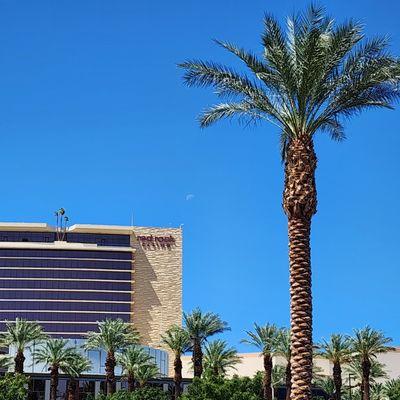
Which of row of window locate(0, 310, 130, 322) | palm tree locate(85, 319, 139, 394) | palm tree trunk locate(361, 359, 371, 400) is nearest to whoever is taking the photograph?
palm tree trunk locate(361, 359, 371, 400)

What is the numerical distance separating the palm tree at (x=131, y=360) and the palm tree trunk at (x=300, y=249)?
6104 cm

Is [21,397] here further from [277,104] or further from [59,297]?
[59,297]

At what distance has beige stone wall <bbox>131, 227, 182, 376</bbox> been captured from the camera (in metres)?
178

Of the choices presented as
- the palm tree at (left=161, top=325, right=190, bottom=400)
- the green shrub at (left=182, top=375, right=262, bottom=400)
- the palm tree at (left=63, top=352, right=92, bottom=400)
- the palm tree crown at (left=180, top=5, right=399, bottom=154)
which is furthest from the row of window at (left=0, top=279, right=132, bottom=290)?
the palm tree crown at (left=180, top=5, right=399, bottom=154)

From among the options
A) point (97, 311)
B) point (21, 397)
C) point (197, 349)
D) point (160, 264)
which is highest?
point (160, 264)

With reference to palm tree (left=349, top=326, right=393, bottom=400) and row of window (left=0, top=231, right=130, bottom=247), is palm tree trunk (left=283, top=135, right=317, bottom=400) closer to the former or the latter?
palm tree (left=349, top=326, right=393, bottom=400)

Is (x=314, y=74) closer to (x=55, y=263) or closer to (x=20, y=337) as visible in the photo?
(x=20, y=337)

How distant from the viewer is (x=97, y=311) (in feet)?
566

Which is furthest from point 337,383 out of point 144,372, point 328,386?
point 144,372

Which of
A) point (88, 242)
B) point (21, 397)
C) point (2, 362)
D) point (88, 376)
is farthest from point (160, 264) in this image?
point (21, 397)

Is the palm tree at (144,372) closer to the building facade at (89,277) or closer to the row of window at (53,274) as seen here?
the building facade at (89,277)

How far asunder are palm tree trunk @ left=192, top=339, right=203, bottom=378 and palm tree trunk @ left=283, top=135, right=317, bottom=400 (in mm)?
53083

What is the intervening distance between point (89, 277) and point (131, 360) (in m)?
85.4

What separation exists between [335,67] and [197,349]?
58.6 m
